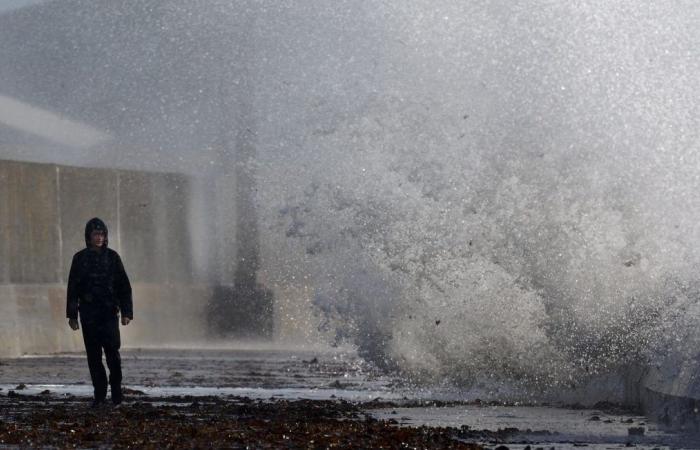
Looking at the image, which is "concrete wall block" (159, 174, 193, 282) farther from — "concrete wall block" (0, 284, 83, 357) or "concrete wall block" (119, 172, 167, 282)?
"concrete wall block" (0, 284, 83, 357)

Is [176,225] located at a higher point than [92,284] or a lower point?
higher

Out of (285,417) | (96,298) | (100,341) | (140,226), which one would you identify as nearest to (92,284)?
(96,298)

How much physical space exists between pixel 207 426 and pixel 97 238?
3.64 metres

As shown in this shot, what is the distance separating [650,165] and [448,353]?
283cm

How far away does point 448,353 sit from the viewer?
52.9 feet

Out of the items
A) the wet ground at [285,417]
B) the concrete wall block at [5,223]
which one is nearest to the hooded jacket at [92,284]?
the wet ground at [285,417]

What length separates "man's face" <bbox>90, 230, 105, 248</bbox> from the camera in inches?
554

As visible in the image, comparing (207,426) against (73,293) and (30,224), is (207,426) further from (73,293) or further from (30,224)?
(30,224)

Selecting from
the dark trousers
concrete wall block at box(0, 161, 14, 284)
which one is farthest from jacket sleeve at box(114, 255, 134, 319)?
concrete wall block at box(0, 161, 14, 284)

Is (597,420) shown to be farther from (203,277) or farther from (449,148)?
(203,277)

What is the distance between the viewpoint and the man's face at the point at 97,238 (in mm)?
14078

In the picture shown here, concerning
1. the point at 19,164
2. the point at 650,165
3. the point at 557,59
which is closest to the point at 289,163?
the point at 19,164

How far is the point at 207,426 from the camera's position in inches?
427

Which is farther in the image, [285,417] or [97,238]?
[97,238]
